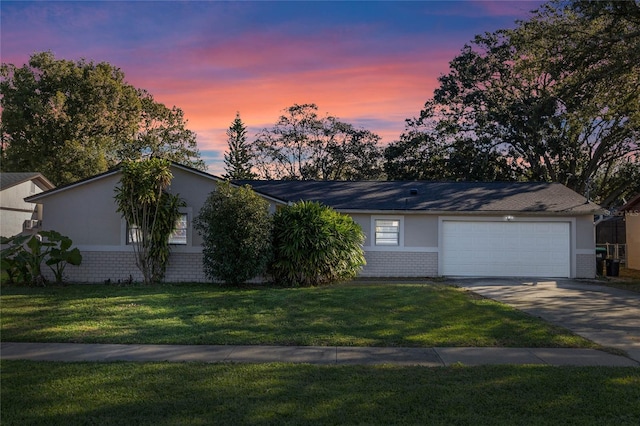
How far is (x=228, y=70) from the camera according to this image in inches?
613

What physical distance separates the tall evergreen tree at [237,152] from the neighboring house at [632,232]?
3003cm

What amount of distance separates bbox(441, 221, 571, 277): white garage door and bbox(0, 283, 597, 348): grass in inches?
197

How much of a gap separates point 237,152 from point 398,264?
30849 mm

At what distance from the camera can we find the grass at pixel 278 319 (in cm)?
779

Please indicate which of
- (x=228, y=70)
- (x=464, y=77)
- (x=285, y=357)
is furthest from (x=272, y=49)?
(x=464, y=77)

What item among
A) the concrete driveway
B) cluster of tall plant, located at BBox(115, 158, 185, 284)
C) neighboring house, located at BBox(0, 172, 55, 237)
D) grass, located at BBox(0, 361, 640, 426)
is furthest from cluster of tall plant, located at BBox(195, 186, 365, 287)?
neighboring house, located at BBox(0, 172, 55, 237)

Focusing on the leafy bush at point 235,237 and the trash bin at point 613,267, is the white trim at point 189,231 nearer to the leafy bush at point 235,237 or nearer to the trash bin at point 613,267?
the leafy bush at point 235,237

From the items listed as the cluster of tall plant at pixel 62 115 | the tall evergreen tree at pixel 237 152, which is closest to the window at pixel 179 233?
the cluster of tall plant at pixel 62 115

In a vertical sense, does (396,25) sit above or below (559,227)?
above

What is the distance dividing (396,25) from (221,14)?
470cm

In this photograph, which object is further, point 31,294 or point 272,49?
point 272,49

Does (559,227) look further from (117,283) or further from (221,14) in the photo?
(117,283)

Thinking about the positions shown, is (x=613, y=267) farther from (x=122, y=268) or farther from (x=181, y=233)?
(x=122, y=268)

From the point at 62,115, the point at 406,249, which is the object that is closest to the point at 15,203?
the point at 62,115
